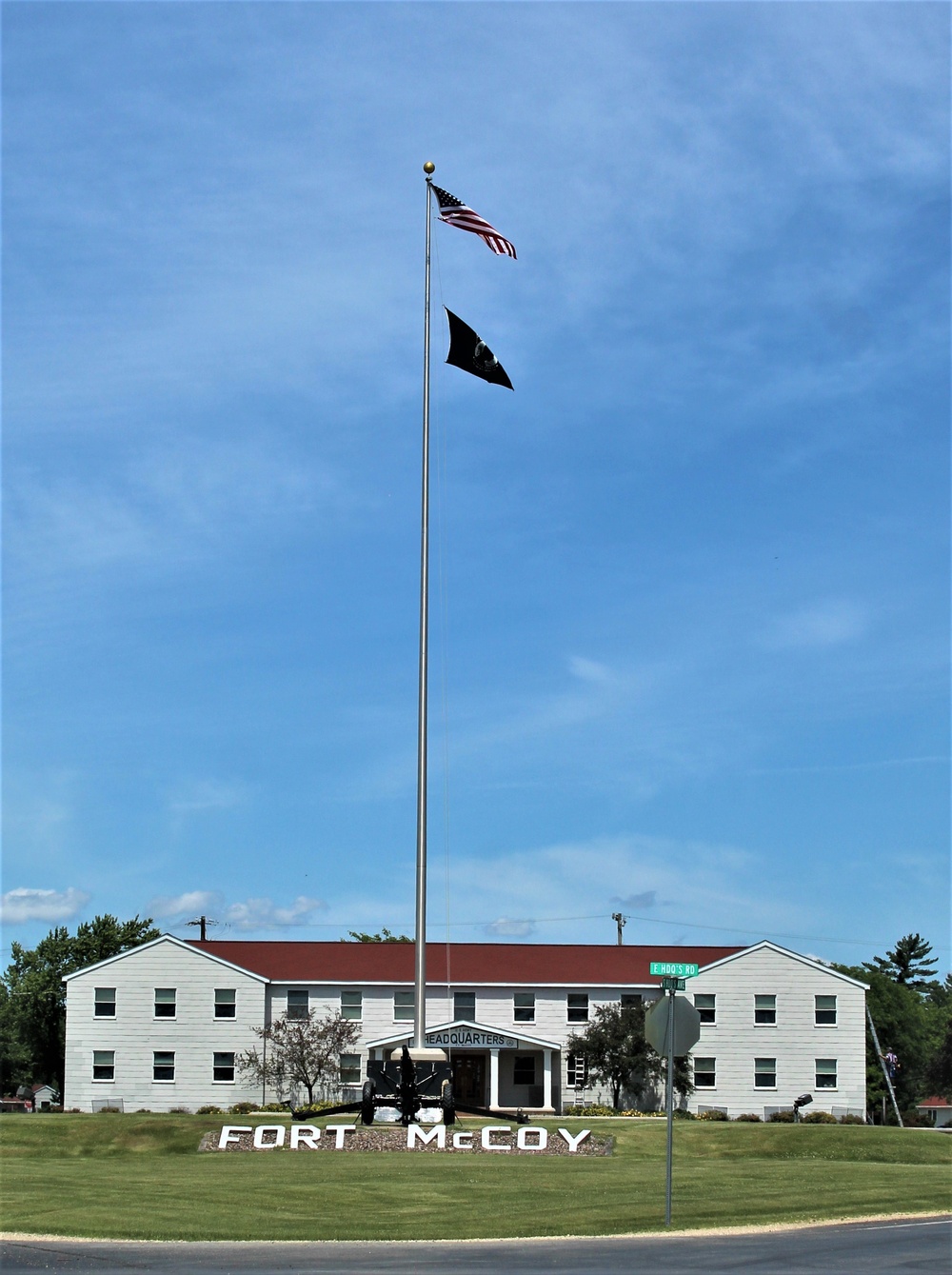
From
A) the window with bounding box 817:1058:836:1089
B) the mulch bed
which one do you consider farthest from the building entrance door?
the mulch bed

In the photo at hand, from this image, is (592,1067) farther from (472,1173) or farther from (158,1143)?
(472,1173)

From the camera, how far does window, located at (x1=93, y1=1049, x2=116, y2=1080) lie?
59.0 m

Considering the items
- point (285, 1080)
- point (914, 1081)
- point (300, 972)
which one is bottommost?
point (914, 1081)

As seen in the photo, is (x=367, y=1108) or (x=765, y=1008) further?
(x=765, y=1008)

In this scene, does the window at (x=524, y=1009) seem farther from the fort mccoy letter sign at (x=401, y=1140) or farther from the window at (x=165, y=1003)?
the fort mccoy letter sign at (x=401, y=1140)

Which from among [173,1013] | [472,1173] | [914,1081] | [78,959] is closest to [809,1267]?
[472,1173]

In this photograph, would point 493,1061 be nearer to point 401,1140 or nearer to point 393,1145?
point 401,1140

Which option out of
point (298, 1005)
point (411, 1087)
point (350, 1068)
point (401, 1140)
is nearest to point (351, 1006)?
point (298, 1005)

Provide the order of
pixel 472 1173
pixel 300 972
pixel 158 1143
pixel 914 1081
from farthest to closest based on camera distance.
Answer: pixel 914 1081
pixel 300 972
pixel 158 1143
pixel 472 1173

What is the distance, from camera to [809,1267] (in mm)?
14539

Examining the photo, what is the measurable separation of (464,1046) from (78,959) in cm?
2984

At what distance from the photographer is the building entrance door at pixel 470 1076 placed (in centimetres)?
5981

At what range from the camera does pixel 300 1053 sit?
56.4 meters

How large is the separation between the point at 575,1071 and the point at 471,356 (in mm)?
34932
